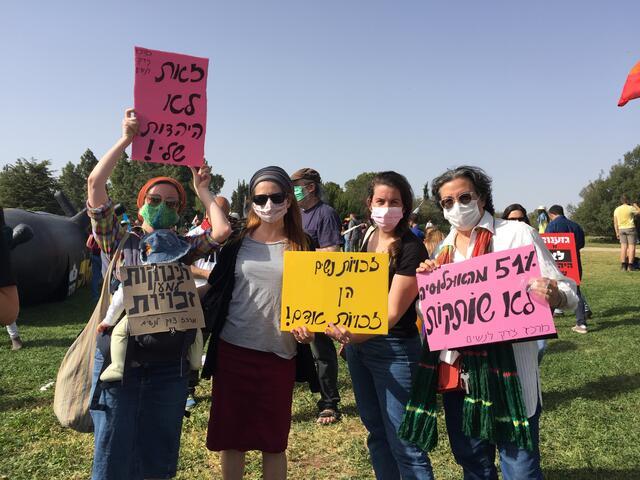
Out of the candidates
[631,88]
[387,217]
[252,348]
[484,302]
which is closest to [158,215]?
[252,348]

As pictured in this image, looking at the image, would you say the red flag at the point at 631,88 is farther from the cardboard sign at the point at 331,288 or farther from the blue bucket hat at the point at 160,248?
the blue bucket hat at the point at 160,248

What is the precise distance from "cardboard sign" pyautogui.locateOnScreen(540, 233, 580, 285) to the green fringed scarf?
5.61 m

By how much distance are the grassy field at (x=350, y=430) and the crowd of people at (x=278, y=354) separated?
122cm

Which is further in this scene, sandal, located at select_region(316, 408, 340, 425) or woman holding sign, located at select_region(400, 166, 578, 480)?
sandal, located at select_region(316, 408, 340, 425)

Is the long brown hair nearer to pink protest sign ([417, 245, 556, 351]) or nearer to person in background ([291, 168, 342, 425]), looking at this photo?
pink protest sign ([417, 245, 556, 351])

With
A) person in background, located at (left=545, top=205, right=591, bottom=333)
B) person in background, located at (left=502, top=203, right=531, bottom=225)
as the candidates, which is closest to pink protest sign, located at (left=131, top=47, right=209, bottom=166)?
person in background, located at (left=502, top=203, right=531, bottom=225)

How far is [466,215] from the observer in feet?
7.93

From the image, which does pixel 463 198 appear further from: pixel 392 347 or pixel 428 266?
pixel 392 347

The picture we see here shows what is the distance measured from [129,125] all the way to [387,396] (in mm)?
2177

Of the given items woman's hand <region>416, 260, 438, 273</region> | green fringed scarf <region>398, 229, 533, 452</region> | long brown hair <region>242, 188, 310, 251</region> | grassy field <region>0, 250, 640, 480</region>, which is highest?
long brown hair <region>242, 188, 310, 251</region>

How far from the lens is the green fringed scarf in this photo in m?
2.16

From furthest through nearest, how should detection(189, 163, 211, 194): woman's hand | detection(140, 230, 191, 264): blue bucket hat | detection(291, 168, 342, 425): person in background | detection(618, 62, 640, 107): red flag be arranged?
detection(618, 62, 640, 107): red flag, detection(291, 168, 342, 425): person in background, detection(189, 163, 211, 194): woman's hand, detection(140, 230, 191, 264): blue bucket hat

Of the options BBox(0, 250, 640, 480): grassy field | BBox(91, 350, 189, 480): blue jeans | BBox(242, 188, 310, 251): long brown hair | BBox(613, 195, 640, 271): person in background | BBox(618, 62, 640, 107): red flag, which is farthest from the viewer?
BBox(613, 195, 640, 271): person in background

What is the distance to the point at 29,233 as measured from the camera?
26.3ft
